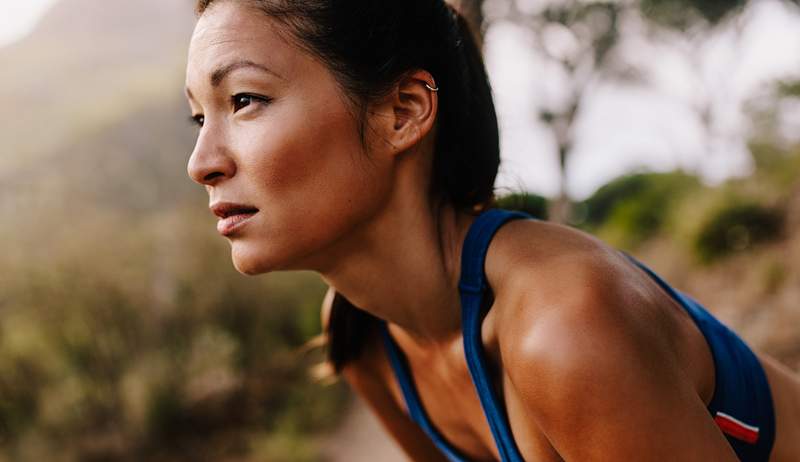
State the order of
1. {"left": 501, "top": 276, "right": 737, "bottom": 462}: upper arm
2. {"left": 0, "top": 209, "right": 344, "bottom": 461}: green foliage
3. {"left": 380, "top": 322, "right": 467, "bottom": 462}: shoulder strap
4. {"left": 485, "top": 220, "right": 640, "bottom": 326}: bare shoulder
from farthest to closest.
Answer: {"left": 0, "top": 209, "right": 344, "bottom": 461}: green foliage
{"left": 380, "top": 322, "right": 467, "bottom": 462}: shoulder strap
{"left": 485, "top": 220, "right": 640, "bottom": 326}: bare shoulder
{"left": 501, "top": 276, "right": 737, "bottom": 462}: upper arm

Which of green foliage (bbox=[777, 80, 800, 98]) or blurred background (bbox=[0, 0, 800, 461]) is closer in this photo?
blurred background (bbox=[0, 0, 800, 461])

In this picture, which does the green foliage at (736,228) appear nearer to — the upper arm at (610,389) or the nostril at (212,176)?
the upper arm at (610,389)

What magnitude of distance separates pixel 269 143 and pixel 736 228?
287 inches

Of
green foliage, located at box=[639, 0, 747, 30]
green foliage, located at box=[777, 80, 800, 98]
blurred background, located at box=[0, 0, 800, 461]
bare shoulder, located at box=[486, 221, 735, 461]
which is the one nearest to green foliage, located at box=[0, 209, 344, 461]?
blurred background, located at box=[0, 0, 800, 461]

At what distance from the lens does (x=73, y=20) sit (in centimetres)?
1489

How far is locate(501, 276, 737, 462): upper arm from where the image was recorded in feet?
3.65

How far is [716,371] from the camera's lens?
5.08 ft

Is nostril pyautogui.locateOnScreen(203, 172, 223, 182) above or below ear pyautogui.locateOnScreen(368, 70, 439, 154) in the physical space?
below

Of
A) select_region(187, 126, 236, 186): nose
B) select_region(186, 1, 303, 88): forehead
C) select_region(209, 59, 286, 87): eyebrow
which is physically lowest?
select_region(187, 126, 236, 186): nose

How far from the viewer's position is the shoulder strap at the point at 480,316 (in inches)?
59.2

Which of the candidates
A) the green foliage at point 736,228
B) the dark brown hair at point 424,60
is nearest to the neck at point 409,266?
the dark brown hair at point 424,60

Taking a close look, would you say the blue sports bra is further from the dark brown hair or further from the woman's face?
the woman's face

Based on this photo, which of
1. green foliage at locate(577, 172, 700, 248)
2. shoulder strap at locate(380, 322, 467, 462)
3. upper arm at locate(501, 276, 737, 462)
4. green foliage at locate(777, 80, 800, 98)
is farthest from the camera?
green foliage at locate(577, 172, 700, 248)

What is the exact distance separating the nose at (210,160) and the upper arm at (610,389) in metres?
0.82
